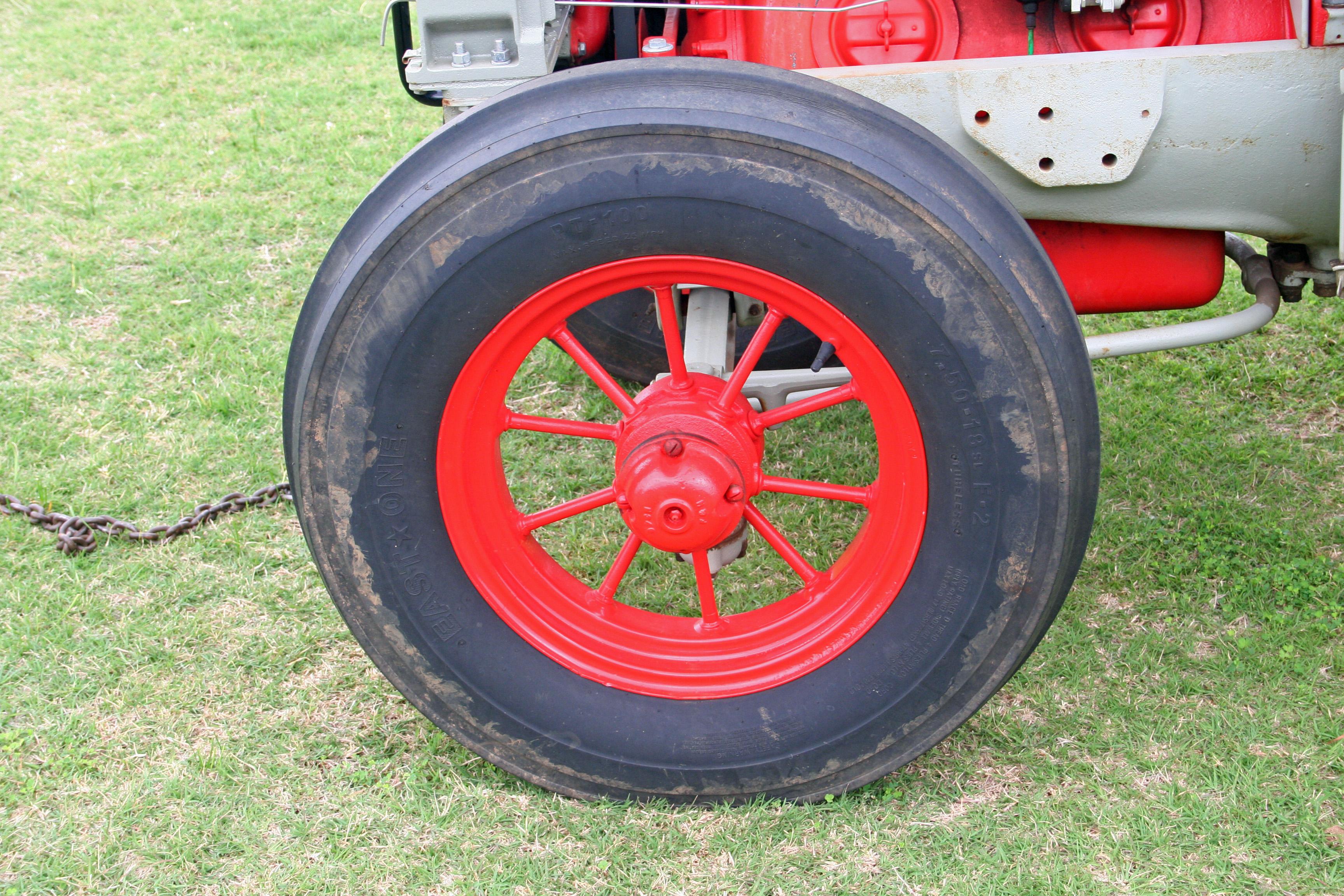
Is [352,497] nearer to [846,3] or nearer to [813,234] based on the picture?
[813,234]

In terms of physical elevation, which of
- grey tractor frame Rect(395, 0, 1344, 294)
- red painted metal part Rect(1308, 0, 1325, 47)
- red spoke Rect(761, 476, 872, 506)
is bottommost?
red spoke Rect(761, 476, 872, 506)

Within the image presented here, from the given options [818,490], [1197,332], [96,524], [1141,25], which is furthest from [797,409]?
[96,524]

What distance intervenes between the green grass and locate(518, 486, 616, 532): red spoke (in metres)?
0.54

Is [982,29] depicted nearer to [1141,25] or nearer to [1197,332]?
[1141,25]

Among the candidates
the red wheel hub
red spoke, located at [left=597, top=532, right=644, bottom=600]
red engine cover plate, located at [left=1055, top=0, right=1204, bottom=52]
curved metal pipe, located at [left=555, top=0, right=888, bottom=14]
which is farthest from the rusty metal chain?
red engine cover plate, located at [left=1055, top=0, right=1204, bottom=52]

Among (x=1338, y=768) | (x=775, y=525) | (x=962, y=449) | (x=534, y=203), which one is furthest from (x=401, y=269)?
(x=1338, y=768)

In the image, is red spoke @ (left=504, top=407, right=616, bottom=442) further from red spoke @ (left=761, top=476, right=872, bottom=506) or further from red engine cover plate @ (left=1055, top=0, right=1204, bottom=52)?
red engine cover plate @ (left=1055, top=0, right=1204, bottom=52)

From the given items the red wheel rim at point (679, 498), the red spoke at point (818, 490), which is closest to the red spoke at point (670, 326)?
the red wheel rim at point (679, 498)

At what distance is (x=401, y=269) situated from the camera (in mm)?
1879

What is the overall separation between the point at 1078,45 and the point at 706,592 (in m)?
1.37

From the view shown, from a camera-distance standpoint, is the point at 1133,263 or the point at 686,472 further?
the point at 1133,263

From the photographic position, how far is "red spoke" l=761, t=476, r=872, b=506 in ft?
6.86

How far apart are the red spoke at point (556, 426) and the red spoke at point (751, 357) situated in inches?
9.7

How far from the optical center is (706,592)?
2186 millimetres
